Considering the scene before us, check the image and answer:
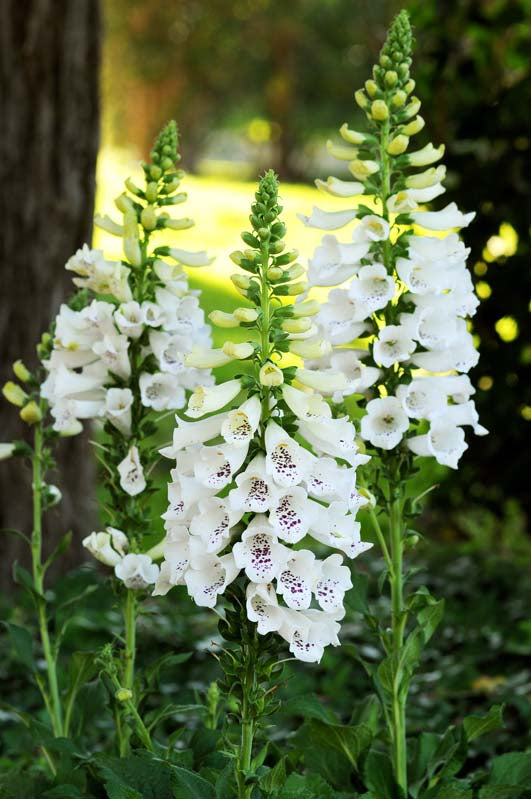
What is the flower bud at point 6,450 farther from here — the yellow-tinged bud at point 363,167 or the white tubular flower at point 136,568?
the yellow-tinged bud at point 363,167

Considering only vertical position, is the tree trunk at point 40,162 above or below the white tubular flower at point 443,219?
above

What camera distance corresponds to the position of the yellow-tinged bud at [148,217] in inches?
99.3

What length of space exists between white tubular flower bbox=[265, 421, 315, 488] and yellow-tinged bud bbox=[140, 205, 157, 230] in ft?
2.65

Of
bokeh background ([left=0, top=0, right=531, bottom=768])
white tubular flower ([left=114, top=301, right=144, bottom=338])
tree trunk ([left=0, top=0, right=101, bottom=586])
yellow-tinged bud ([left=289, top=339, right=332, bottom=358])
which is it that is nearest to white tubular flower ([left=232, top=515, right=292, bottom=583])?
yellow-tinged bud ([left=289, top=339, right=332, bottom=358])

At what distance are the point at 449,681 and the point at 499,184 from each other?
7.57ft

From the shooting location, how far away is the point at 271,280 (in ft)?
6.56

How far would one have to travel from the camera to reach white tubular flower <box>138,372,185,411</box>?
2.48 m

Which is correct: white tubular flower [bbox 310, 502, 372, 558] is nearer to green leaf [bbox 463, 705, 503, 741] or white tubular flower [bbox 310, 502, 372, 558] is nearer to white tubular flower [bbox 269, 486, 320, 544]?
white tubular flower [bbox 269, 486, 320, 544]

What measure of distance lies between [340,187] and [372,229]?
0.17m

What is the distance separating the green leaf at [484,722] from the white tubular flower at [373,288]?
952 millimetres

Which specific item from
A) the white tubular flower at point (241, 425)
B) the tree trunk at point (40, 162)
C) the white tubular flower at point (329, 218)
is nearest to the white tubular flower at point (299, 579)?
the white tubular flower at point (241, 425)

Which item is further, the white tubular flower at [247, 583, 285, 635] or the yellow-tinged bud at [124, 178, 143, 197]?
the yellow-tinged bud at [124, 178, 143, 197]

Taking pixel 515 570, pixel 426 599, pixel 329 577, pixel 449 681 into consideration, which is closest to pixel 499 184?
pixel 515 570

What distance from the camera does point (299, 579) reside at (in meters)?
1.94
